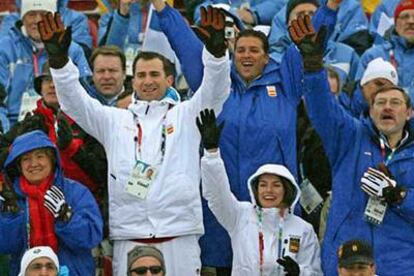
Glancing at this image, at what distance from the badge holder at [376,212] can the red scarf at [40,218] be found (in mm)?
2136

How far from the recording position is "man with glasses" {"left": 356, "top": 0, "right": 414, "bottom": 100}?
39.2 feet

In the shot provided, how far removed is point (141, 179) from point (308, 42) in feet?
4.92

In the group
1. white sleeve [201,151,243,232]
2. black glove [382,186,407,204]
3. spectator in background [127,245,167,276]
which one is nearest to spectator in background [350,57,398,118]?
black glove [382,186,407,204]

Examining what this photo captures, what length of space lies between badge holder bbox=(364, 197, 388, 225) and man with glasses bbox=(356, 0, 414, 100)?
230 centimetres

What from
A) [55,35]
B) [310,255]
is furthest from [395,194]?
[55,35]

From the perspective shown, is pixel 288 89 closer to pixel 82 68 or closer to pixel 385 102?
pixel 385 102

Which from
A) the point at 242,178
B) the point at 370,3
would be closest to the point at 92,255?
the point at 242,178

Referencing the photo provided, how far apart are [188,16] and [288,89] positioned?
3.31 metres

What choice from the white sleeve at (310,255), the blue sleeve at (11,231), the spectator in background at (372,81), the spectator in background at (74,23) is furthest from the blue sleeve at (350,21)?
the blue sleeve at (11,231)

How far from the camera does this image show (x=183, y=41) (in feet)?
34.6

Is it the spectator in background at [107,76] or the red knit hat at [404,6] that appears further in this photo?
the red knit hat at [404,6]

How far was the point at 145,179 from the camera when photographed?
9.98 meters

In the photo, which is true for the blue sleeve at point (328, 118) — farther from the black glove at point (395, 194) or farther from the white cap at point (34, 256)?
the white cap at point (34, 256)

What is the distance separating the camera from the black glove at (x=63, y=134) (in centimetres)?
1042
